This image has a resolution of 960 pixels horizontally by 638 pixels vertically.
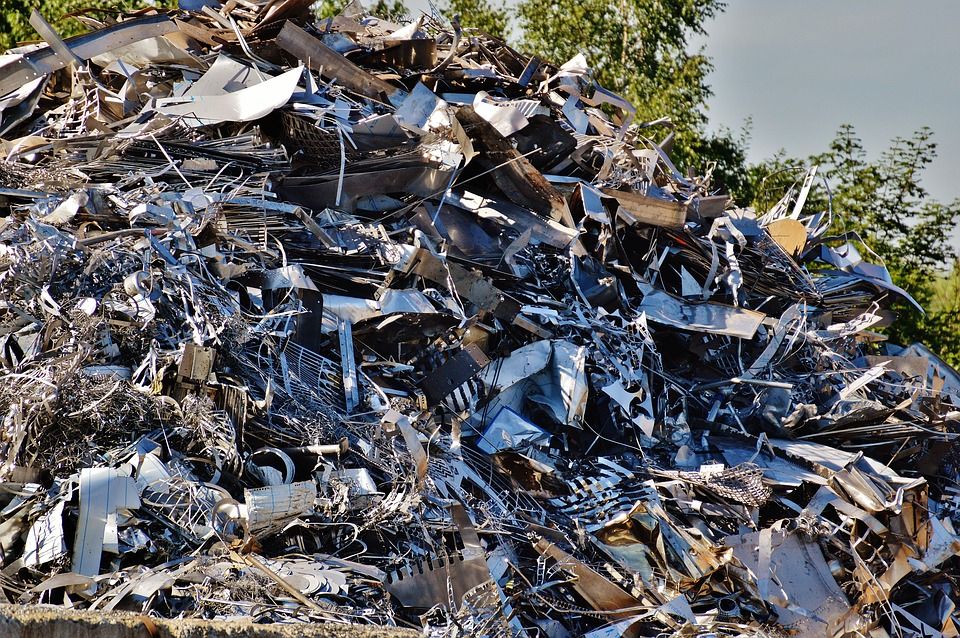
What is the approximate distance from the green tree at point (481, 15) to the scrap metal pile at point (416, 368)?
6.46 metres

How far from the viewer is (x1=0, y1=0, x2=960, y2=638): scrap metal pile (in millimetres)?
4059

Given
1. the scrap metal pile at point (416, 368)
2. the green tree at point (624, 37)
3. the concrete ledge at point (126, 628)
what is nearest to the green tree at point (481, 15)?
the green tree at point (624, 37)

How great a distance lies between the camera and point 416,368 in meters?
5.38

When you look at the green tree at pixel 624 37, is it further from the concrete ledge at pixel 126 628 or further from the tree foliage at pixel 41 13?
the concrete ledge at pixel 126 628

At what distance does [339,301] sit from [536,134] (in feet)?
7.18

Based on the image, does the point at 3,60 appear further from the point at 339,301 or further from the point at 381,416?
the point at 381,416

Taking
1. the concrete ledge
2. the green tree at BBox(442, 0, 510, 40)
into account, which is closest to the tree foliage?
the green tree at BBox(442, 0, 510, 40)

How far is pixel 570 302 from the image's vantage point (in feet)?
19.6

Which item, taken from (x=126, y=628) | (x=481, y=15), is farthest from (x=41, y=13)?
(x=126, y=628)

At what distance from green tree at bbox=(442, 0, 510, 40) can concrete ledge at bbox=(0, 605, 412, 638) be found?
11826 mm

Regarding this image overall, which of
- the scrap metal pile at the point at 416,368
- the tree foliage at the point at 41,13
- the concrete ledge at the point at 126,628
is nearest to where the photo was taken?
the concrete ledge at the point at 126,628

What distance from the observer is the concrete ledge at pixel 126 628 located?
106 inches

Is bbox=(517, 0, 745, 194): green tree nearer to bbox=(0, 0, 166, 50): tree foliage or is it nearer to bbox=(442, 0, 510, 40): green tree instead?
bbox=(442, 0, 510, 40): green tree

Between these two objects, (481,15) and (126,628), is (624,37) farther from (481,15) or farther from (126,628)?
(126,628)
